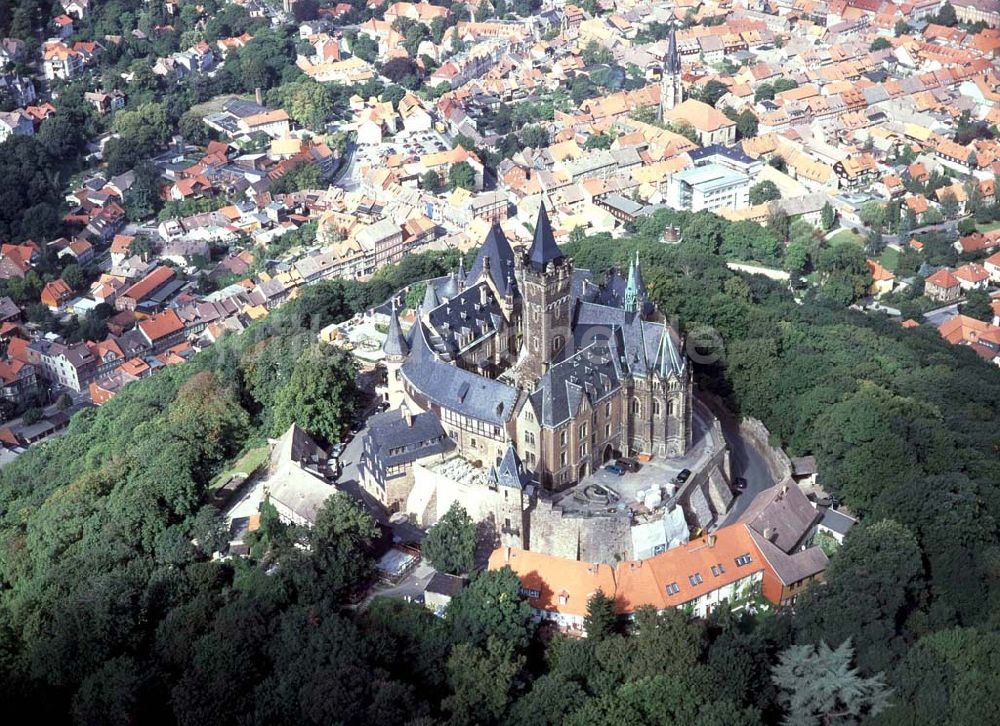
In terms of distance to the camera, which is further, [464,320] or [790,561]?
[464,320]

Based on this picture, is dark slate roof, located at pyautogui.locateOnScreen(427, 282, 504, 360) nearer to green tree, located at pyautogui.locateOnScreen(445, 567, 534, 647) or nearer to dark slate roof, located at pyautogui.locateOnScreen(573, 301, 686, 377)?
dark slate roof, located at pyautogui.locateOnScreen(573, 301, 686, 377)

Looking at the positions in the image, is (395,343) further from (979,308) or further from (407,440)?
(979,308)

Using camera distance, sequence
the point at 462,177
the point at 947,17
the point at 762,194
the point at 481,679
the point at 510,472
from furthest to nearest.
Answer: the point at 947,17 → the point at 462,177 → the point at 762,194 → the point at 510,472 → the point at 481,679

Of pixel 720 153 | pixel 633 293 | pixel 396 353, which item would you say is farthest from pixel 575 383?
pixel 720 153

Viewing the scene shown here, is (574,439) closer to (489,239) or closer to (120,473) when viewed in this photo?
(489,239)

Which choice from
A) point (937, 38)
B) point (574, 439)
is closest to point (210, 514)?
point (574, 439)

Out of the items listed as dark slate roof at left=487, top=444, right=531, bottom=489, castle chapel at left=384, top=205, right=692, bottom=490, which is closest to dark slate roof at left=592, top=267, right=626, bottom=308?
castle chapel at left=384, top=205, right=692, bottom=490

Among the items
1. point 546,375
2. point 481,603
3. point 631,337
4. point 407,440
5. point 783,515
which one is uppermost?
point 546,375
